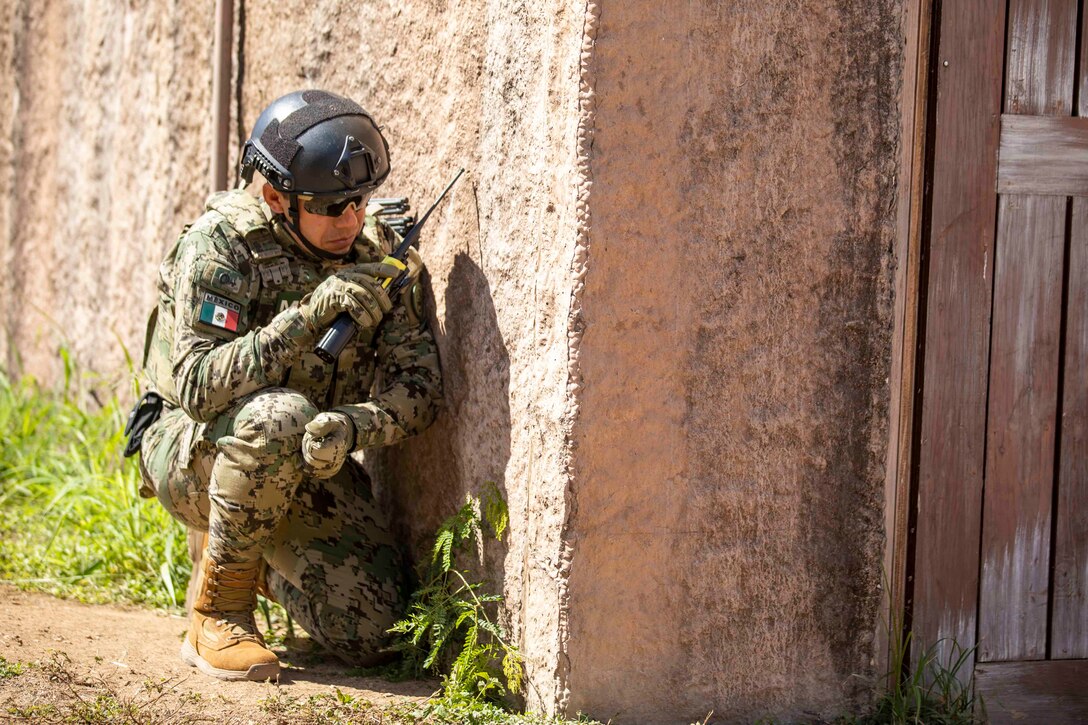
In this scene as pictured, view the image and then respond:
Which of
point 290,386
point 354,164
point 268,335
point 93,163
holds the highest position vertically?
point 93,163

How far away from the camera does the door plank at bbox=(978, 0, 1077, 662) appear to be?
2.90 metres

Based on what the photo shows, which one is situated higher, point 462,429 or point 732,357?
point 732,357

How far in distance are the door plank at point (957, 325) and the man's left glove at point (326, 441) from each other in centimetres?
137

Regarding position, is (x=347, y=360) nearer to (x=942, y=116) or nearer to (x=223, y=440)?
(x=223, y=440)

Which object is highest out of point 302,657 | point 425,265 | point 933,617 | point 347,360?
point 425,265

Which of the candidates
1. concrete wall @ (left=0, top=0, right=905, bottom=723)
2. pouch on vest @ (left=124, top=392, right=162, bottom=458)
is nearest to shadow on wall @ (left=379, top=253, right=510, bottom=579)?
concrete wall @ (left=0, top=0, right=905, bottom=723)

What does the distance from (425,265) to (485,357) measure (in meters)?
0.48

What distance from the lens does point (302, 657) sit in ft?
11.1

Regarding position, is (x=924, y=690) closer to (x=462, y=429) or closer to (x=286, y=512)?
(x=462, y=429)

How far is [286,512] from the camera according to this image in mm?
3172

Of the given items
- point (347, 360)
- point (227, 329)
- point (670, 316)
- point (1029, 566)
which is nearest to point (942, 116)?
point (670, 316)

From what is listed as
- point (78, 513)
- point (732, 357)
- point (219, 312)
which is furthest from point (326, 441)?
point (78, 513)

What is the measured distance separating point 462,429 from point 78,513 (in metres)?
2.05

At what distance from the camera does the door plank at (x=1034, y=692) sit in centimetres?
296
